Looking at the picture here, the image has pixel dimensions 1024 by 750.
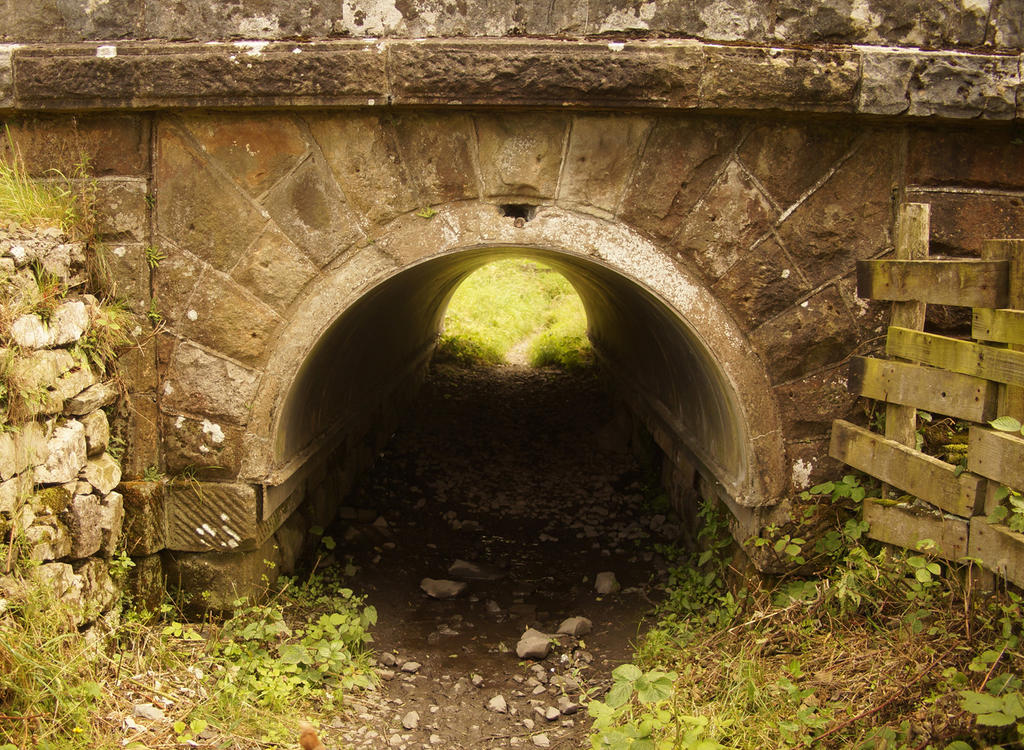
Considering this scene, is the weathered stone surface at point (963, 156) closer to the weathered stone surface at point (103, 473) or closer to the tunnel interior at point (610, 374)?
the tunnel interior at point (610, 374)

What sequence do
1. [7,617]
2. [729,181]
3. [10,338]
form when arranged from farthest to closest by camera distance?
[729,181]
[10,338]
[7,617]

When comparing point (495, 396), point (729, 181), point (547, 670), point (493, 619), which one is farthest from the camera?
point (495, 396)

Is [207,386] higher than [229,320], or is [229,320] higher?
[229,320]

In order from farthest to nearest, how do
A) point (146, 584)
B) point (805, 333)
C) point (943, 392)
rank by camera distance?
1. point (146, 584)
2. point (805, 333)
3. point (943, 392)

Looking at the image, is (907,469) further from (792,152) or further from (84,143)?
(84,143)

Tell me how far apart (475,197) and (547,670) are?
236cm

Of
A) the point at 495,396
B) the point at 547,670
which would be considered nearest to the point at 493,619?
the point at 547,670

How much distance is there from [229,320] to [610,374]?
5.29 metres

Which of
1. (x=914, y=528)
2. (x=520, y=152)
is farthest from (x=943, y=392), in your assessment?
(x=520, y=152)

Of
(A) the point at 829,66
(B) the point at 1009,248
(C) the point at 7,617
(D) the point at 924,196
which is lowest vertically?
(C) the point at 7,617

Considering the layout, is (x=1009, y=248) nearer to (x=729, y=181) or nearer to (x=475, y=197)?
(x=729, y=181)

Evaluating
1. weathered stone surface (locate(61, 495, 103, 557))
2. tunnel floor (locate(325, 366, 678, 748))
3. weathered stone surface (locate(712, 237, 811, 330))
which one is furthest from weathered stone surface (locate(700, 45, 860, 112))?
weathered stone surface (locate(61, 495, 103, 557))

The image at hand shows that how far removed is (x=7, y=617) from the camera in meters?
2.75

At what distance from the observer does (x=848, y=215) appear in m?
3.56
